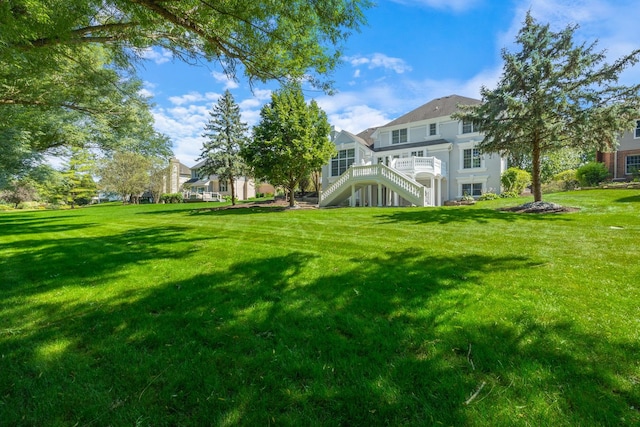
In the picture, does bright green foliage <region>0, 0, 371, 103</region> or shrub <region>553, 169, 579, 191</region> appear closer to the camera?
bright green foliage <region>0, 0, 371, 103</region>

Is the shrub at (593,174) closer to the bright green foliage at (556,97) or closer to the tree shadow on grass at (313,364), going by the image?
the bright green foliage at (556,97)

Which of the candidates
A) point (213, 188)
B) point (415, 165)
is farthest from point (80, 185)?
point (415, 165)

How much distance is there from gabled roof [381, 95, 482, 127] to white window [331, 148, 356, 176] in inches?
166

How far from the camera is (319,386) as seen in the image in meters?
2.13

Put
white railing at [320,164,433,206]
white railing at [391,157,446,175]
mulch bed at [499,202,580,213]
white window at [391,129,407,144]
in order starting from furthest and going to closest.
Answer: white window at [391,129,407,144], white railing at [391,157,446,175], white railing at [320,164,433,206], mulch bed at [499,202,580,213]

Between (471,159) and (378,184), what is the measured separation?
8893 mm

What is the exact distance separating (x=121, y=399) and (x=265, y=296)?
189 cm

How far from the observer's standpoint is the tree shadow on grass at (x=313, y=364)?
189cm

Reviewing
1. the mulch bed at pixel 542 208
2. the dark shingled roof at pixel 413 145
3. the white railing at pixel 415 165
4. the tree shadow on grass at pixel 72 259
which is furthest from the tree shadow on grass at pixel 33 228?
the dark shingled roof at pixel 413 145

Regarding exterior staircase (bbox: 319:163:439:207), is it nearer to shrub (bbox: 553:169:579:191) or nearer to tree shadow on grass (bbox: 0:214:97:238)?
shrub (bbox: 553:169:579:191)

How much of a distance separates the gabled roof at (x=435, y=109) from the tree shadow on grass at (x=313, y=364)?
2425cm

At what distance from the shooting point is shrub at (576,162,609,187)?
21.2 meters

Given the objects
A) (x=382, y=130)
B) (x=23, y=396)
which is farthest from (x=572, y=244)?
(x=382, y=130)

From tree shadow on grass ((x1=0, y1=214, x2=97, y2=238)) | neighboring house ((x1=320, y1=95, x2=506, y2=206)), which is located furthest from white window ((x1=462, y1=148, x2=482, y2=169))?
tree shadow on grass ((x1=0, y1=214, x2=97, y2=238))
